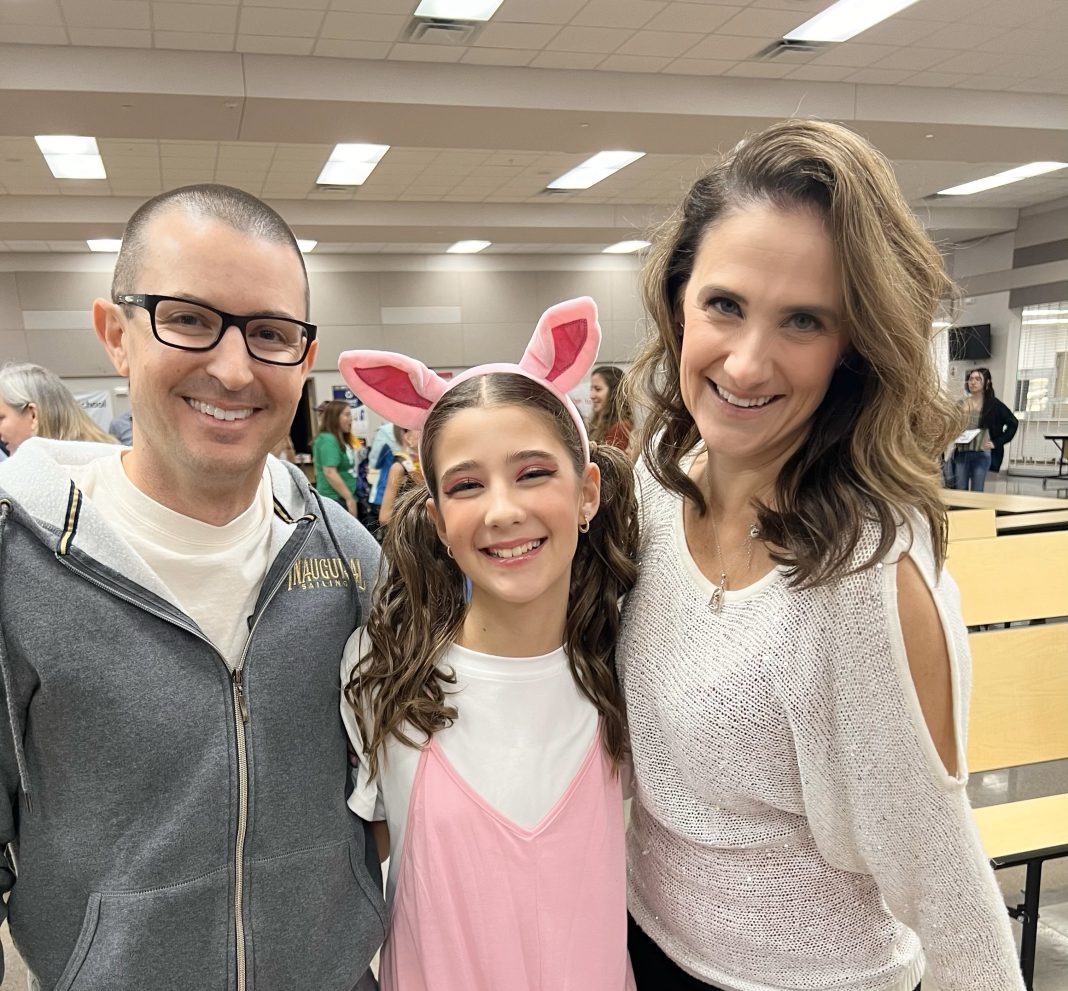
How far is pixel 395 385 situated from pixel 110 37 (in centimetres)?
543

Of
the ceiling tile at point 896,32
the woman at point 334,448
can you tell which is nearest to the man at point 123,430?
the woman at point 334,448

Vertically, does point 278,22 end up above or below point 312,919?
above

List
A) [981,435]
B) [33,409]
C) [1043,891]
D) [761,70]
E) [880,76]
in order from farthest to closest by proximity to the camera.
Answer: [981,435]
[880,76]
[761,70]
[33,409]
[1043,891]

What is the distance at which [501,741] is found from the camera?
4.31 feet

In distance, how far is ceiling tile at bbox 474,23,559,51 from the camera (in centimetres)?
550

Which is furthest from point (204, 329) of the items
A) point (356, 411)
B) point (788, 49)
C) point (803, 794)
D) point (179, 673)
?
point (356, 411)

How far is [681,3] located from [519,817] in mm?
5470

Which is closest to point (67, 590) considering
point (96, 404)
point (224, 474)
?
point (224, 474)

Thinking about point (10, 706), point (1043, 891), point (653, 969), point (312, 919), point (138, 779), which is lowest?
point (1043, 891)

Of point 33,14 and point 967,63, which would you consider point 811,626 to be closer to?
point 33,14

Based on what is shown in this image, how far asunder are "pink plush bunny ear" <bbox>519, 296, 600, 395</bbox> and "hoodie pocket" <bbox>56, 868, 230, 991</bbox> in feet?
2.93

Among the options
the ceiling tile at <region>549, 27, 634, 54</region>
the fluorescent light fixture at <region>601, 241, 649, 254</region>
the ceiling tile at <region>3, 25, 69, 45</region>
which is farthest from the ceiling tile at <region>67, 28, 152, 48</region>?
the fluorescent light fixture at <region>601, 241, 649, 254</region>

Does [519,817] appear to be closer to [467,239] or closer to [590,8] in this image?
[590,8]

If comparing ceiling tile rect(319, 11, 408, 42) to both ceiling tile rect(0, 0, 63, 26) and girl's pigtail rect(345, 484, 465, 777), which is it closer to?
ceiling tile rect(0, 0, 63, 26)
